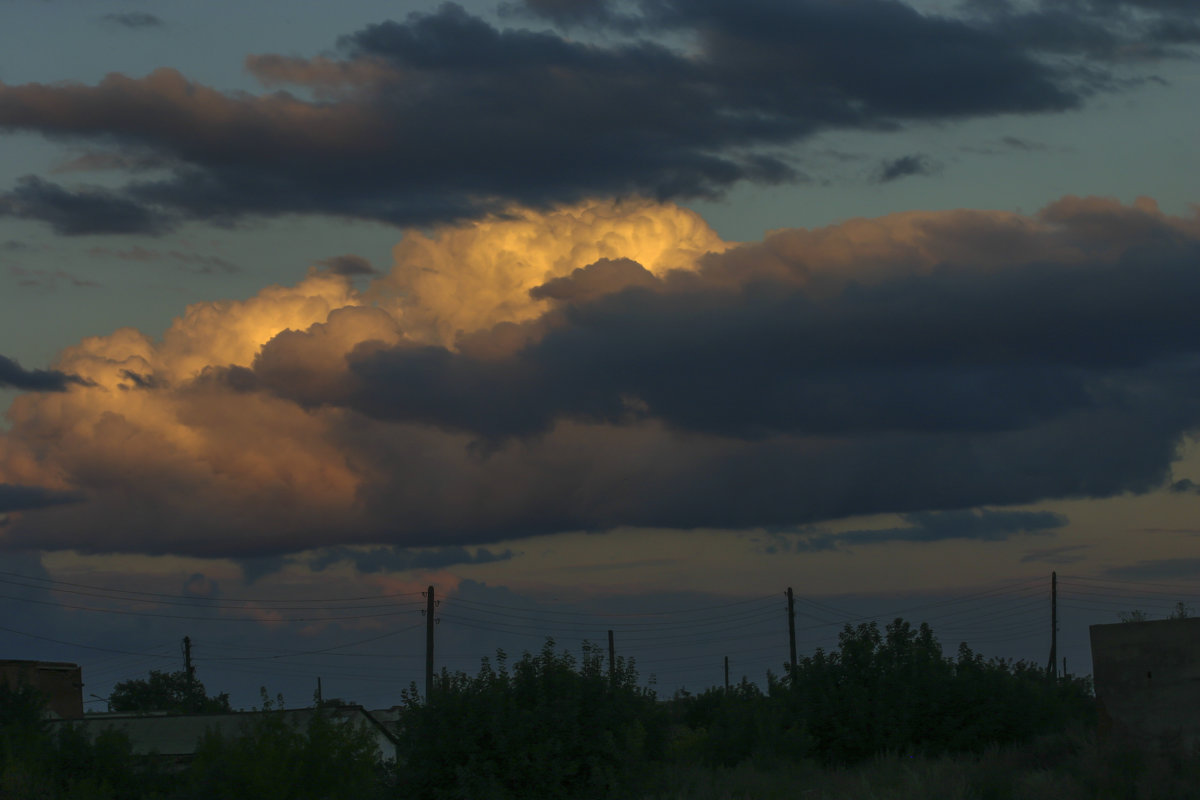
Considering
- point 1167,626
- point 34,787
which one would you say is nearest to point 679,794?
point 1167,626

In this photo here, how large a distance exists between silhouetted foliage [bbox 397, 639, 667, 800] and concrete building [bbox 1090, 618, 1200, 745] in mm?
10841

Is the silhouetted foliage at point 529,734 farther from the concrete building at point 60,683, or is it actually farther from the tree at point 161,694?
the tree at point 161,694

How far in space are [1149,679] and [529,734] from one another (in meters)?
14.1

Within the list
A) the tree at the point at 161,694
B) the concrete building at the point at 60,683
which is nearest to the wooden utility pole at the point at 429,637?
the concrete building at the point at 60,683

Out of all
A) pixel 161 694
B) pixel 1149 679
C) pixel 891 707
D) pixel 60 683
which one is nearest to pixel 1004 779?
pixel 1149 679

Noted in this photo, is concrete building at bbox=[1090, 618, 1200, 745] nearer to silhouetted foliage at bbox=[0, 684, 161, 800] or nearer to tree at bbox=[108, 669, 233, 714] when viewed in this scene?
silhouetted foliage at bbox=[0, 684, 161, 800]

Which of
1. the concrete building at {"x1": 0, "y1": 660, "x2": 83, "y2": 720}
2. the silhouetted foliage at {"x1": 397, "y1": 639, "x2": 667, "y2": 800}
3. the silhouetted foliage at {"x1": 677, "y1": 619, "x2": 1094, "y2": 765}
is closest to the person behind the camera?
the silhouetted foliage at {"x1": 397, "y1": 639, "x2": 667, "y2": 800}

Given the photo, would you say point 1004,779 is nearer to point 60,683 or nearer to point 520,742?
point 520,742

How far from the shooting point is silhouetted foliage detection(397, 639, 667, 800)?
26.6m

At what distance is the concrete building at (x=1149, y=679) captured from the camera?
93.7 feet

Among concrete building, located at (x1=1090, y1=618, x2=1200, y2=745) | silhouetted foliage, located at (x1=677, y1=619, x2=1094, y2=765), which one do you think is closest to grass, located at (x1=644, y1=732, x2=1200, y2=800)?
concrete building, located at (x1=1090, y1=618, x2=1200, y2=745)

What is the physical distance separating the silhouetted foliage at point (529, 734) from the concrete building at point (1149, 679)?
10.8 metres

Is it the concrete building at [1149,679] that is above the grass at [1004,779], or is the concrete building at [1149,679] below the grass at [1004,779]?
above

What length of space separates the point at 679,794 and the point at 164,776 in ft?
39.2
